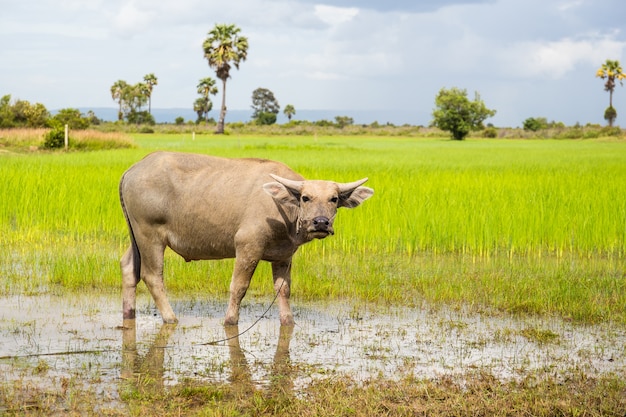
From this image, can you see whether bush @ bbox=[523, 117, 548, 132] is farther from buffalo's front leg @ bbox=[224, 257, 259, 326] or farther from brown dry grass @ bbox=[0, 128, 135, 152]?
buffalo's front leg @ bbox=[224, 257, 259, 326]

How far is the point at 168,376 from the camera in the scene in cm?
485

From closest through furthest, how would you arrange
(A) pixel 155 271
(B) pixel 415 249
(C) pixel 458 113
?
(A) pixel 155 271 < (B) pixel 415 249 < (C) pixel 458 113

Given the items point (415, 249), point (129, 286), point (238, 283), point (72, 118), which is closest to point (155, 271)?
point (129, 286)

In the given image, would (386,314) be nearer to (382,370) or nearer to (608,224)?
(382,370)

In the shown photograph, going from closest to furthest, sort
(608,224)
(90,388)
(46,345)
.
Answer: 1. (90,388)
2. (46,345)
3. (608,224)

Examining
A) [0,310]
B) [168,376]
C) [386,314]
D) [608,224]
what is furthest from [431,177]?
[168,376]

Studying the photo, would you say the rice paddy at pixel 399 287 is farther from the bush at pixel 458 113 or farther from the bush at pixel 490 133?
the bush at pixel 490 133

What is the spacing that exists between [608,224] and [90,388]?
757cm

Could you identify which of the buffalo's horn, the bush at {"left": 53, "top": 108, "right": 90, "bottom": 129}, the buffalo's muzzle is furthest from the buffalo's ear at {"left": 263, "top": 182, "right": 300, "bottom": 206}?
the bush at {"left": 53, "top": 108, "right": 90, "bottom": 129}

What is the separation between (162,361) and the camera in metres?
5.22

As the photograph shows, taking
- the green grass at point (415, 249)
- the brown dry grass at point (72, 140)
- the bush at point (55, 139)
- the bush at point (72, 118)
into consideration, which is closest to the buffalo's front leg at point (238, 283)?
the green grass at point (415, 249)

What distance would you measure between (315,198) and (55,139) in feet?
93.3

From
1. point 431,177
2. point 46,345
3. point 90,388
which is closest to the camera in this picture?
point 90,388

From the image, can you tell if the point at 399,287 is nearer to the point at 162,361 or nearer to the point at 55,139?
the point at 162,361
